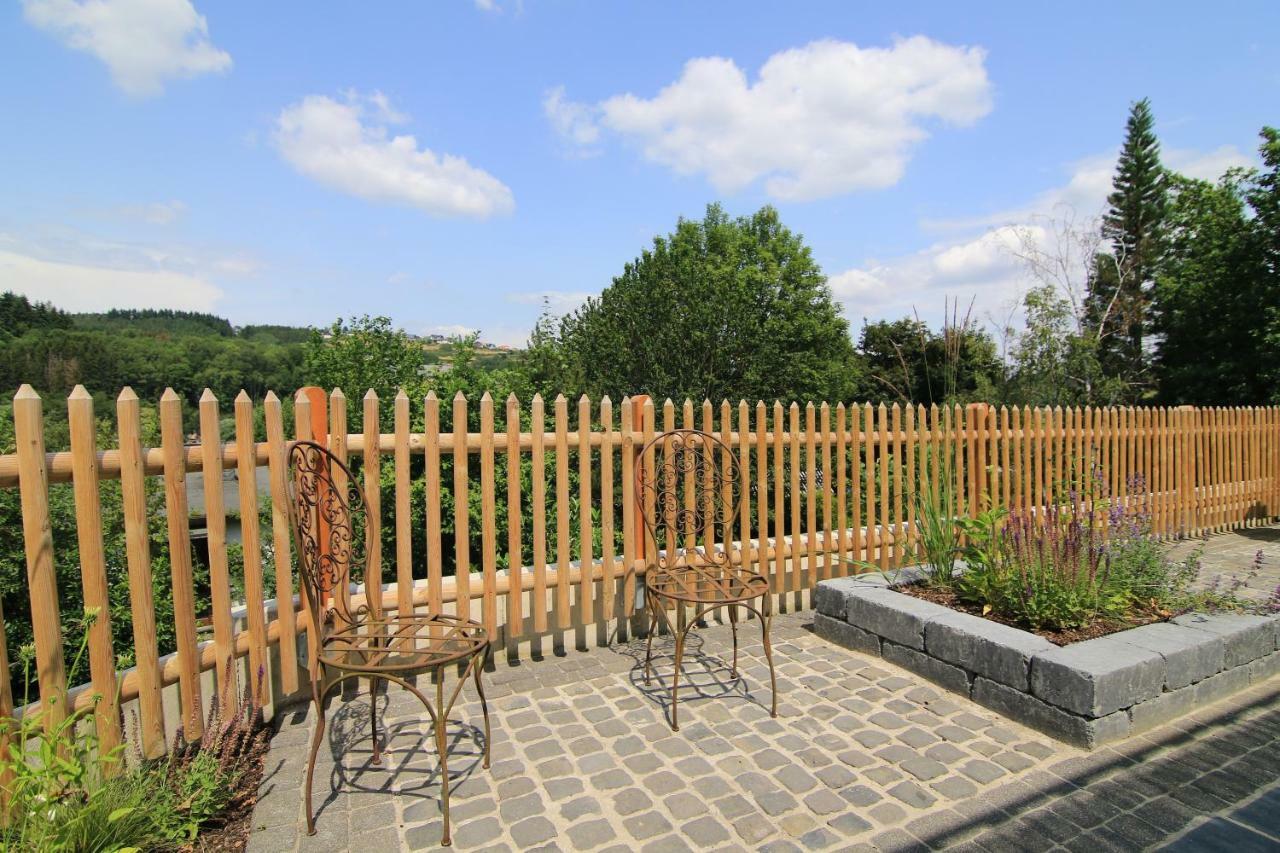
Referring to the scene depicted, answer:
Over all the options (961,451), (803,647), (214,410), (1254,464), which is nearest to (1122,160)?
(1254,464)

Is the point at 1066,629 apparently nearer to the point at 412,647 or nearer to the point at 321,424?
the point at 412,647

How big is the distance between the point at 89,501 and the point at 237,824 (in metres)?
1.25

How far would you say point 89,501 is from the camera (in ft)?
7.31

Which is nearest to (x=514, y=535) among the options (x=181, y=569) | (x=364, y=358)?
(x=181, y=569)

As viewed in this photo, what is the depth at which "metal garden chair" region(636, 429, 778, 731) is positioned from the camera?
3783 mm

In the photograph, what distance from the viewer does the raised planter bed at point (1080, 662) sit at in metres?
2.92

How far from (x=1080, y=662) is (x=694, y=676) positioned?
1848mm

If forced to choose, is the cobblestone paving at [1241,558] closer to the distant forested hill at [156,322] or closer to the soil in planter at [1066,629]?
the soil in planter at [1066,629]

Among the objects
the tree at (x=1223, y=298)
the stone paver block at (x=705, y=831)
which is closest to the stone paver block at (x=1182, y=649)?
the stone paver block at (x=705, y=831)

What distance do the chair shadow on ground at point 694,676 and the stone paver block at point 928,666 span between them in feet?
2.56

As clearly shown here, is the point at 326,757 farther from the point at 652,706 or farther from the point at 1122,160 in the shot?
the point at 1122,160

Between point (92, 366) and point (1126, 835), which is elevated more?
point (92, 366)

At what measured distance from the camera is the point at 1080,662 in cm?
297

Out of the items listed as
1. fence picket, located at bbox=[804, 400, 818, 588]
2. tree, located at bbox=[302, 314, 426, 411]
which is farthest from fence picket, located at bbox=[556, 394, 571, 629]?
tree, located at bbox=[302, 314, 426, 411]
